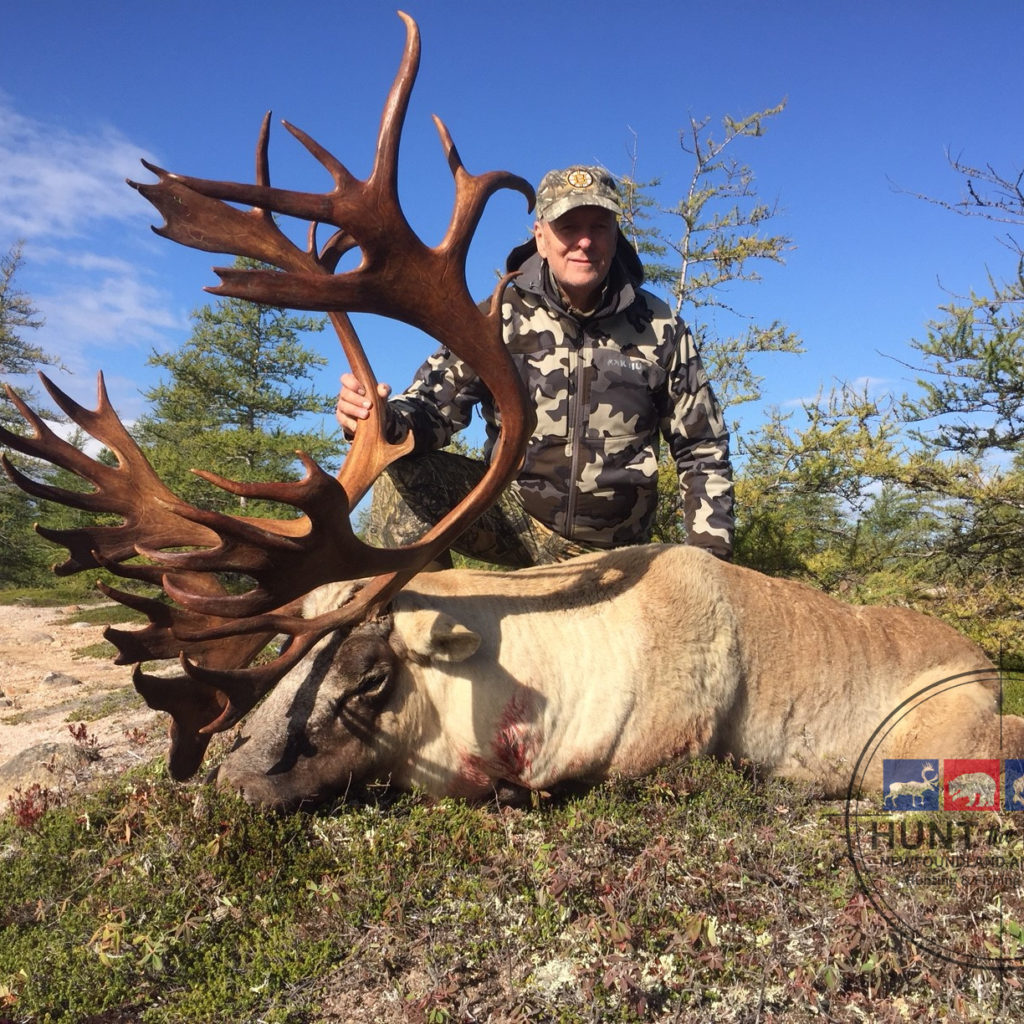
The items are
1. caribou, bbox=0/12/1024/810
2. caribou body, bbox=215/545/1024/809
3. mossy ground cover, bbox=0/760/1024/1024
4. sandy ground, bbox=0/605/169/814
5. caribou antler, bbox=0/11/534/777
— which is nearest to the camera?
mossy ground cover, bbox=0/760/1024/1024

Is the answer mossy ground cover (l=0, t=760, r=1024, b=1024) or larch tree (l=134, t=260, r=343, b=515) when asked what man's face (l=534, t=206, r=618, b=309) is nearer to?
mossy ground cover (l=0, t=760, r=1024, b=1024)

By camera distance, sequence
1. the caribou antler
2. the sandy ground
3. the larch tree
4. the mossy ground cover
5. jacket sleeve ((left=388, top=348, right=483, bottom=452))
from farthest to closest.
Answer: the larch tree < jacket sleeve ((left=388, top=348, right=483, bottom=452)) < the sandy ground < the caribou antler < the mossy ground cover

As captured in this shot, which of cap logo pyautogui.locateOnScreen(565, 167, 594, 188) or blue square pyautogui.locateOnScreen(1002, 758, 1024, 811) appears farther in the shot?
cap logo pyautogui.locateOnScreen(565, 167, 594, 188)

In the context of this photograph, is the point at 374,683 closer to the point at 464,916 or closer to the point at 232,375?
the point at 464,916

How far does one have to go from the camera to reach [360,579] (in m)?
3.62

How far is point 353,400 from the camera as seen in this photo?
4570 millimetres

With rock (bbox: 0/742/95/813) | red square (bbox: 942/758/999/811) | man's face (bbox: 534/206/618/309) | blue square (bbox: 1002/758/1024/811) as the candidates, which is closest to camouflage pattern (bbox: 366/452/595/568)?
man's face (bbox: 534/206/618/309)

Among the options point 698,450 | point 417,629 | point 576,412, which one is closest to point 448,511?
point 576,412

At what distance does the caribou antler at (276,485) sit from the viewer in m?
3.01

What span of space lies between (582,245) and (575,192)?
0.36 metres

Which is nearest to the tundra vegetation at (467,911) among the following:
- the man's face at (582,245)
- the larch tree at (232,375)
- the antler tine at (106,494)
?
the antler tine at (106,494)

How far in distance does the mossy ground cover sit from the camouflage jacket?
263 centimetres

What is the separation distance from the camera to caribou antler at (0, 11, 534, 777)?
301 cm

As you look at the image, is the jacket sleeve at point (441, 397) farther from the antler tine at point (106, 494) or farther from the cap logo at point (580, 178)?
the antler tine at point (106, 494)
